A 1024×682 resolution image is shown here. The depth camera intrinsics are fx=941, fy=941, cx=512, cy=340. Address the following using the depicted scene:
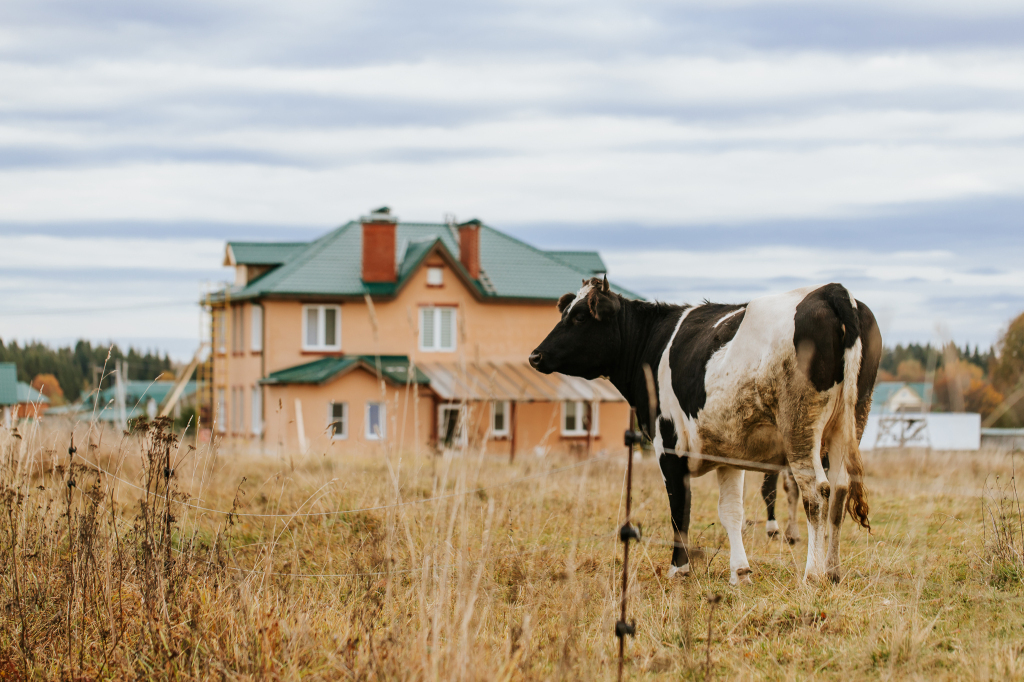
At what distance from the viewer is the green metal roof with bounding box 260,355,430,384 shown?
99.5ft

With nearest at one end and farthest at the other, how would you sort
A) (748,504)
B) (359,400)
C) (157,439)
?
(157,439) → (748,504) → (359,400)

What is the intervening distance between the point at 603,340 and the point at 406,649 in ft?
12.8

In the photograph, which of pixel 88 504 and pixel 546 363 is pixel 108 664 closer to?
pixel 88 504

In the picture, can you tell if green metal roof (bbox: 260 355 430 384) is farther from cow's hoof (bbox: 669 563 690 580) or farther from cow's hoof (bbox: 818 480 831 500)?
cow's hoof (bbox: 818 480 831 500)

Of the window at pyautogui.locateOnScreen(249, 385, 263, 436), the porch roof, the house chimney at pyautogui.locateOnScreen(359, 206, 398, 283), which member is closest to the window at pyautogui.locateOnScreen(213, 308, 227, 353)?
the window at pyautogui.locateOnScreen(249, 385, 263, 436)

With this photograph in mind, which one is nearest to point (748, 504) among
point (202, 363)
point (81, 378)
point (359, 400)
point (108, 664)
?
point (108, 664)

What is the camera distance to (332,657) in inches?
172

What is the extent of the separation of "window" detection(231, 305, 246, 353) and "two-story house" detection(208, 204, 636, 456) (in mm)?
38

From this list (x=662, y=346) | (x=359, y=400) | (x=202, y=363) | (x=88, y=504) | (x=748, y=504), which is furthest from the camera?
(x=202, y=363)

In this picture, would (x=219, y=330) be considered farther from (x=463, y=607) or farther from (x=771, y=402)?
(x=463, y=607)

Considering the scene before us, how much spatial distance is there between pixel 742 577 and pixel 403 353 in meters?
27.3

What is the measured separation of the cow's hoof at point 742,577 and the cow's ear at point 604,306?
2433 millimetres

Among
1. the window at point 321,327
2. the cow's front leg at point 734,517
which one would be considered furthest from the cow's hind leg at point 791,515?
the window at point 321,327

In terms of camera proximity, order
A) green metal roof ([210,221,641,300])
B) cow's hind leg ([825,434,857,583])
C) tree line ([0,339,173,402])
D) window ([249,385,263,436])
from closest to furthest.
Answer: cow's hind leg ([825,434,857,583]), green metal roof ([210,221,641,300]), window ([249,385,263,436]), tree line ([0,339,173,402])
